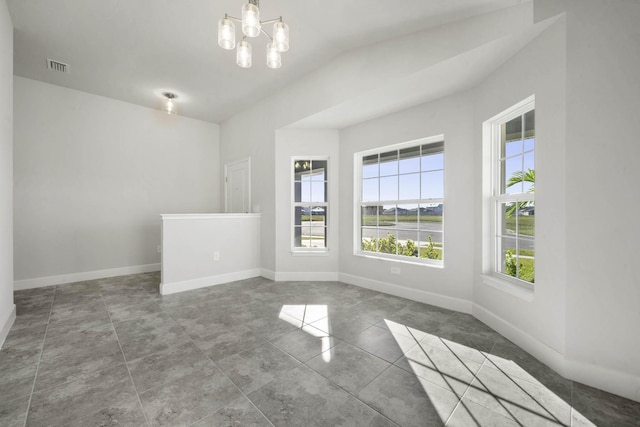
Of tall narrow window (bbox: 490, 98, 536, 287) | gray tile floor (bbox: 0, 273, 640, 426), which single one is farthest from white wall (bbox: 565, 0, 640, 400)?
tall narrow window (bbox: 490, 98, 536, 287)

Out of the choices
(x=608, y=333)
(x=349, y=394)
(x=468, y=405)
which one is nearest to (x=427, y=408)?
(x=468, y=405)

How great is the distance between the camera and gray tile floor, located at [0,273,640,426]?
1.52 m

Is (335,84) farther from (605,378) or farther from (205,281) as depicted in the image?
(605,378)

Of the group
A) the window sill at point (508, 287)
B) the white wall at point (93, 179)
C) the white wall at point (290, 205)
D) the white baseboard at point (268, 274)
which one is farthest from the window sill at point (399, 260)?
the white wall at point (93, 179)

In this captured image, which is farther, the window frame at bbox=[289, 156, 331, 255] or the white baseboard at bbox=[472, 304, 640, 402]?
the window frame at bbox=[289, 156, 331, 255]

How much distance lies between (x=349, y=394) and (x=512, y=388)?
3.57ft

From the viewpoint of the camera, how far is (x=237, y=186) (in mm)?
5379

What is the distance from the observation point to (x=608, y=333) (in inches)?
69.3

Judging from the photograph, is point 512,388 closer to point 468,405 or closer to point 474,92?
point 468,405

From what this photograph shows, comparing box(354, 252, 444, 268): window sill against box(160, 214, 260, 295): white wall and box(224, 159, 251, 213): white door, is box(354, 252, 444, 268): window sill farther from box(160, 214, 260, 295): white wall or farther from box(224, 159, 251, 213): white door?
box(224, 159, 251, 213): white door

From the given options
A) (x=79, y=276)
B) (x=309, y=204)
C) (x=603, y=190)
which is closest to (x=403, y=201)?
(x=309, y=204)

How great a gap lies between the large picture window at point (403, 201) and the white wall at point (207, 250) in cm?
189

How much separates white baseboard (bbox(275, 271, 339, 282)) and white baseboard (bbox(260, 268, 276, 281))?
0.24 feet

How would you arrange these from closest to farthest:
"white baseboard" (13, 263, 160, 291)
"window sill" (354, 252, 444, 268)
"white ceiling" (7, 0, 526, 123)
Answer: "white ceiling" (7, 0, 526, 123) < "window sill" (354, 252, 444, 268) < "white baseboard" (13, 263, 160, 291)
